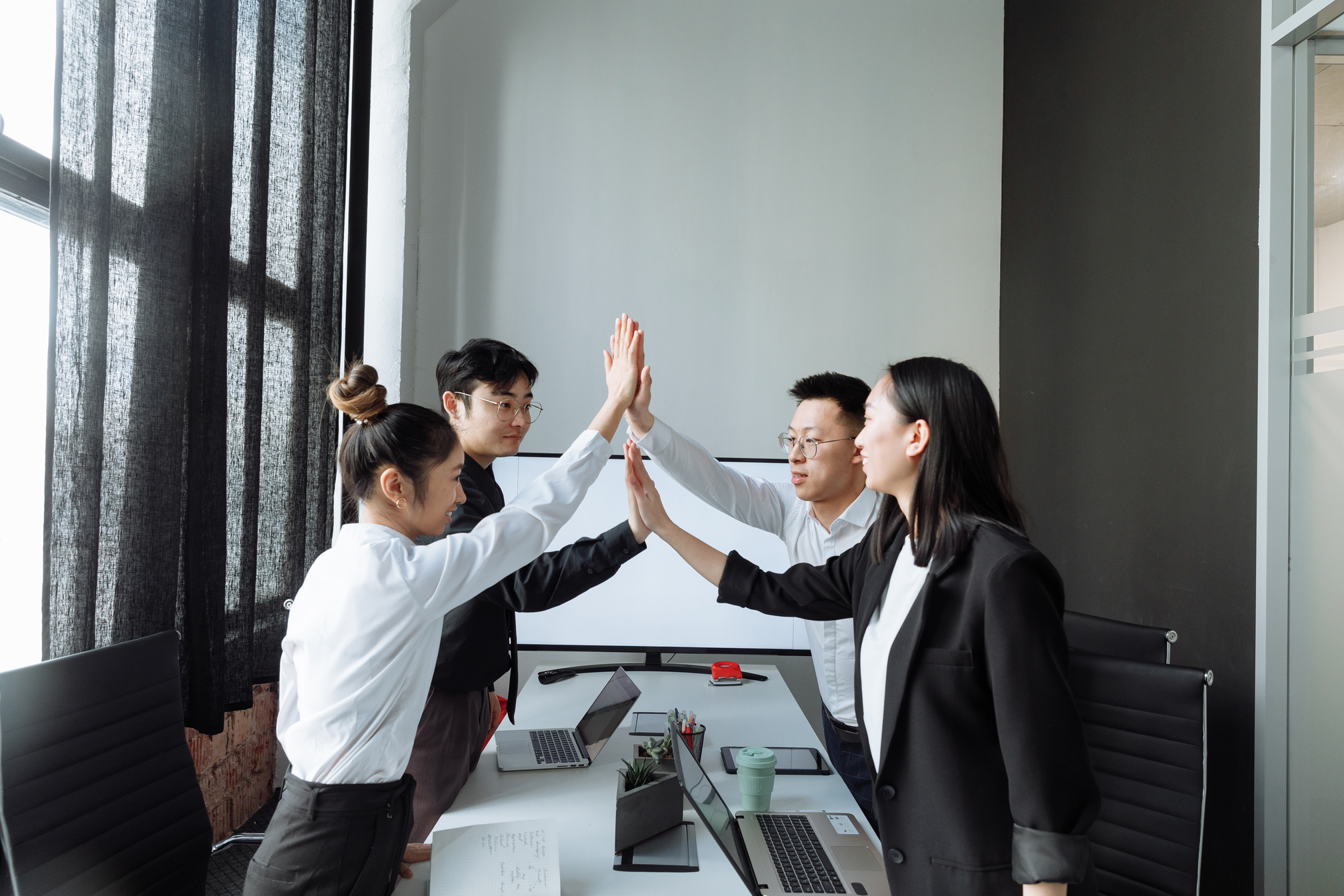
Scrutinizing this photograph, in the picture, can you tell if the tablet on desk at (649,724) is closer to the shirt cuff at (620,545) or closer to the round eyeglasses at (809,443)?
the shirt cuff at (620,545)

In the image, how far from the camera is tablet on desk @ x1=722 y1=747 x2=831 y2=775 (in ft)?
5.67

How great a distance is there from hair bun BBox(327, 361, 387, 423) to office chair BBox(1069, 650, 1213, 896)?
153 cm

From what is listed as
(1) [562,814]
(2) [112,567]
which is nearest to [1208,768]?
(1) [562,814]

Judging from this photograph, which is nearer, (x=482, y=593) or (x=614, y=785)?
(x=614, y=785)

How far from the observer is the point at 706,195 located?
3170mm

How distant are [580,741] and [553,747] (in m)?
0.08

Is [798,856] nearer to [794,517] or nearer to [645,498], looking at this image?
[645,498]

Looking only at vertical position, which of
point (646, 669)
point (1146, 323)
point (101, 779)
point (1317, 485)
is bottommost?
point (646, 669)

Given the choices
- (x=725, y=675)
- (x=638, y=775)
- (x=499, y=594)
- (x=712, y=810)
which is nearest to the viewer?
(x=712, y=810)

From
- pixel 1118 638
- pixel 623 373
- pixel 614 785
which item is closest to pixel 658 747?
pixel 614 785

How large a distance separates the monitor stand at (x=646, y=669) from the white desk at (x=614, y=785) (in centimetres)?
4

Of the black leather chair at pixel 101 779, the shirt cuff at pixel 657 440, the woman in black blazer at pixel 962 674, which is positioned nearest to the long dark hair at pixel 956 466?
the woman in black blazer at pixel 962 674

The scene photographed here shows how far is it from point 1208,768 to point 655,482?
1820 mm

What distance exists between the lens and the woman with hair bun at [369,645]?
1142 mm
